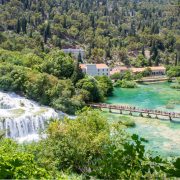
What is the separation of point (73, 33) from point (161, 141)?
203 feet

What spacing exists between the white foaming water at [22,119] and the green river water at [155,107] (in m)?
7.27

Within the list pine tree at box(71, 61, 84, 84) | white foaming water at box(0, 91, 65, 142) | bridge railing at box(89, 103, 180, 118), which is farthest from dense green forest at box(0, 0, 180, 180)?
white foaming water at box(0, 91, 65, 142)

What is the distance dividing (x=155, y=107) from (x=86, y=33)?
49.6m

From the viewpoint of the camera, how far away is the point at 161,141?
90.1 ft

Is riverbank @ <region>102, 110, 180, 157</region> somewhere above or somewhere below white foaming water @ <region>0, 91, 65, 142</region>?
below

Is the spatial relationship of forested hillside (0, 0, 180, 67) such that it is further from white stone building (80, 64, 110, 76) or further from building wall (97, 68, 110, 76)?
building wall (97, 68, 110, 76)

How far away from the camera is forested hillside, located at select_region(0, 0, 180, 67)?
249 feet

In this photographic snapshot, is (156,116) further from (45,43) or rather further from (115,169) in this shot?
(45,43)

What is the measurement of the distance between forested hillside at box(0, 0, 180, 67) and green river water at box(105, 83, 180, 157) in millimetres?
18844

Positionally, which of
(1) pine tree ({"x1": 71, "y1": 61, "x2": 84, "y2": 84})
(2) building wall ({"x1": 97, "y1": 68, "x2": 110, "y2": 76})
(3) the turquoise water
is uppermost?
(1) pine tree ({"x1": 71, "y1": 61, "x2": 84, "y2": 84})

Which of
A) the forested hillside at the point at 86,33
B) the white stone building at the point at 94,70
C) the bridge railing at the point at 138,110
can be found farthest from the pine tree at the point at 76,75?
the forested hillside at the point at 86,33

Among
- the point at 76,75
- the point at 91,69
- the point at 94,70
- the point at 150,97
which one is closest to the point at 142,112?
the point at 76,75

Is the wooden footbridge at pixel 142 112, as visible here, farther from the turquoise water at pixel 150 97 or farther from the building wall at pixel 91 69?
the building wall at pixel 91 69

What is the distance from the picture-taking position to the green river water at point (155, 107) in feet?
87.1
